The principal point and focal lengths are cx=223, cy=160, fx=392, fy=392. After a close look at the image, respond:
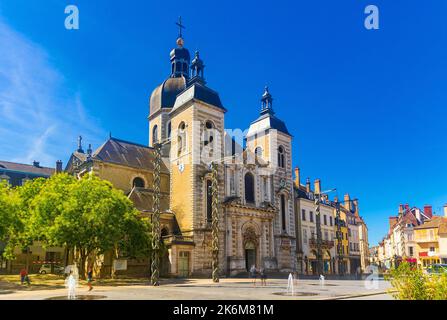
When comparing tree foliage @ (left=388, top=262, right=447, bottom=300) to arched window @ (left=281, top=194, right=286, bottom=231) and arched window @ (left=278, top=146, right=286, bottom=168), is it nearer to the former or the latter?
arched window @ (left=281, top=194, right=286, bottom=231)

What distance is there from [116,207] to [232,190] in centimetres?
1522

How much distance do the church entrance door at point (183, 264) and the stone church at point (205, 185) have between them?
0.08 metres

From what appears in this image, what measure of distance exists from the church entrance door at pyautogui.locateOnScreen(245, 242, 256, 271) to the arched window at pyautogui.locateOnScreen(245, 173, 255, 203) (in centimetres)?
462

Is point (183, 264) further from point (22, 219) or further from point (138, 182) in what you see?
point (22, 219)

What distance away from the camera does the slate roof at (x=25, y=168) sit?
51.4m

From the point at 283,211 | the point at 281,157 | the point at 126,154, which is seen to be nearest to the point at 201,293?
the point at 126,154

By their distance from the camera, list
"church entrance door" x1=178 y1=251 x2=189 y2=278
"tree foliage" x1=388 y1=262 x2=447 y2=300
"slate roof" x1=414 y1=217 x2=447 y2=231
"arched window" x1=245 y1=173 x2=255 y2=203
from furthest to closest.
Answer: "slate roof" x1=414 y1=217 x2=447 y2=231
"arched window" x1=245 y1=173 x2=255 y2=203
"church entrance door" x1=178 y1=251 x2=189 y2=278
"tree foliage" x1=388 y1=262 x2=447 y2=300

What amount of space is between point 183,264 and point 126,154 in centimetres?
1366

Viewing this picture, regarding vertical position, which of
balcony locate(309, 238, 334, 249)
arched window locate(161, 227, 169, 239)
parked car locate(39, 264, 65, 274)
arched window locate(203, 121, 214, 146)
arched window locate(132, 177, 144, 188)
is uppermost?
arched window locate(203, 121, 214, 146)

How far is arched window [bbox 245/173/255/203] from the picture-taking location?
136ft

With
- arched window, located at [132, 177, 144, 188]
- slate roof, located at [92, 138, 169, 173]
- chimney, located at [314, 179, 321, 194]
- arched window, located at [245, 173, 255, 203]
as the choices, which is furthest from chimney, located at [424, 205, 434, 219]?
arched window, located at [132, 177, 144, 188]
